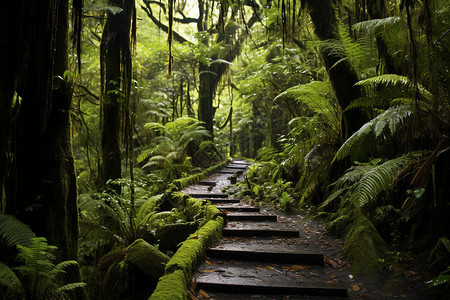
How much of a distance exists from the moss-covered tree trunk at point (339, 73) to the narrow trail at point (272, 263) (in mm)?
1932

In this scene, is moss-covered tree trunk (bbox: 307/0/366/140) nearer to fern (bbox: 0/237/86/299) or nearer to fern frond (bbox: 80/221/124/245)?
fern frond (bbox: 80/221/124/245)

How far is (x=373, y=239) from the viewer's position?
3.54 metres

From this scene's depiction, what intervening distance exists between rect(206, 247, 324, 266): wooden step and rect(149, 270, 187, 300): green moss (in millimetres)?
1126

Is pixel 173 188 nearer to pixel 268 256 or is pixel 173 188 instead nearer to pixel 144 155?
pixel 144 155

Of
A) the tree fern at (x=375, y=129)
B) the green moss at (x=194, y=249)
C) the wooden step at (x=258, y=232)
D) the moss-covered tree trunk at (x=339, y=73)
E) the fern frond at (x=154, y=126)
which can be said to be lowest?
the wooden step at (x=258, y=232)

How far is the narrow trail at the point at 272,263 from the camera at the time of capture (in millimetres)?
2990

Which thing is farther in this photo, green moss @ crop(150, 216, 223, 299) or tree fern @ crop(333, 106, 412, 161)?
tree fern @ crop(333, 106, 412, 161)

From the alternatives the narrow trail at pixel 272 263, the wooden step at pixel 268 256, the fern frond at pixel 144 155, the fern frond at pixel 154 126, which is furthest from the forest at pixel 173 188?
the fern frond at pixel 144 155

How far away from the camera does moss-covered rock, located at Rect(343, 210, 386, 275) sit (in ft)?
10.9

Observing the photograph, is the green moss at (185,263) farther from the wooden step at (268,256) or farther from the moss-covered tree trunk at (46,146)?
the moss-covered tree trunk at (46,146)

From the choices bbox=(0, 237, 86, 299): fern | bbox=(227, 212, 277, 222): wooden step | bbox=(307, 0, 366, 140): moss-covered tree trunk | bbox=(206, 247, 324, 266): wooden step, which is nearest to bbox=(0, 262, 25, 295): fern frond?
bbox=(0, 237, 86, 299): fern

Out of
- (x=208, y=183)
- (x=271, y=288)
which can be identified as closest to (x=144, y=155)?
(x=208, y=183)

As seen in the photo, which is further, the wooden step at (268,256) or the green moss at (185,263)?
the wooden step at (268,256)

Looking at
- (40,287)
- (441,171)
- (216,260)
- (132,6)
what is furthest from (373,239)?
(132,6)
